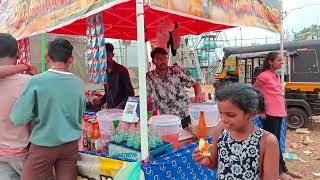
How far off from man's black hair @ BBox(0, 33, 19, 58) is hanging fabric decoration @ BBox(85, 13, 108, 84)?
81 cm

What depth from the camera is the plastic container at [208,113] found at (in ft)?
10.6

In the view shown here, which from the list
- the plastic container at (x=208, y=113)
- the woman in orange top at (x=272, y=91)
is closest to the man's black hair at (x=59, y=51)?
the plastic container at (x=208, y=113)

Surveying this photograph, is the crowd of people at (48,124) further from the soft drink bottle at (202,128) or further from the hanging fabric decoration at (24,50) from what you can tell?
the hanging fabric decoration at (24,50)

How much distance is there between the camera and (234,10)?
3078mm

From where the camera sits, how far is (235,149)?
177cm

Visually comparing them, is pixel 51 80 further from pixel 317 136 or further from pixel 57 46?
pixel 317 136

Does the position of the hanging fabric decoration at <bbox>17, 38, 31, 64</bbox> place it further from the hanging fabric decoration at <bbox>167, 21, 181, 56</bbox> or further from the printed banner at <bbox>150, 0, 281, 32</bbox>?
the printed banner at <bbox>150, 0, 281, 32</bbox>

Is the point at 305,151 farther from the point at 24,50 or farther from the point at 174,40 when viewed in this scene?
the point at 24,50

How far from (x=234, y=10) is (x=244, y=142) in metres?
1.72

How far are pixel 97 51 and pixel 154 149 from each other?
1.13m

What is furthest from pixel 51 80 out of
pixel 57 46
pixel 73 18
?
pixel 73 18

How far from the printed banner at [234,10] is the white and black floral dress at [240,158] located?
3.40ft

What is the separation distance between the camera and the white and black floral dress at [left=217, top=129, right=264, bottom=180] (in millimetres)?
1713

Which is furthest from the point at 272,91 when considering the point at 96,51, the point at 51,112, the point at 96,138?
the point at 51,112
